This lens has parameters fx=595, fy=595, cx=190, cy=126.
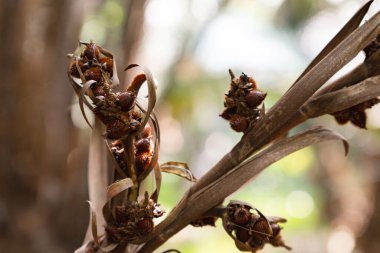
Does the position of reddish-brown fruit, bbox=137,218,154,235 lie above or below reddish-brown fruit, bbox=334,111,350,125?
below

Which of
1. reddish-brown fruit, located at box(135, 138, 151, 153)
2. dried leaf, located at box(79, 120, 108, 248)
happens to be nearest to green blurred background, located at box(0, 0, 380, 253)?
dried leaf, located at box(79, 120, 108, 248)

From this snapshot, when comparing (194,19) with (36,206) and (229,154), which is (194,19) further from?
(229,154)

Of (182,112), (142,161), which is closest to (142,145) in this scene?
(142,161)

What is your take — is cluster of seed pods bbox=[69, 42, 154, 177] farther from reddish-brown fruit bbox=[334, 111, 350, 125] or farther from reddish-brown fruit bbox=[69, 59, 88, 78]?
reddish-brown fruit bbox=[334, 111, 350, 125]

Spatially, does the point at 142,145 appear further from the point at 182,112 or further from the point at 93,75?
the point at 182,112

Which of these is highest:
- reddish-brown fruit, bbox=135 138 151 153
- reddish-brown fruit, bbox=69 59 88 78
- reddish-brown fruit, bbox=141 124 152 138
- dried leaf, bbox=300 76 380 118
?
dried leaf, bbox=300 76 380 118

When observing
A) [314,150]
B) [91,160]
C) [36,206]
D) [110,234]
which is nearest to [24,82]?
[36,206]

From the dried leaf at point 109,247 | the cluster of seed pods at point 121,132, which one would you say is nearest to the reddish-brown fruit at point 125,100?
the cluster of seed pods at point 121,132
